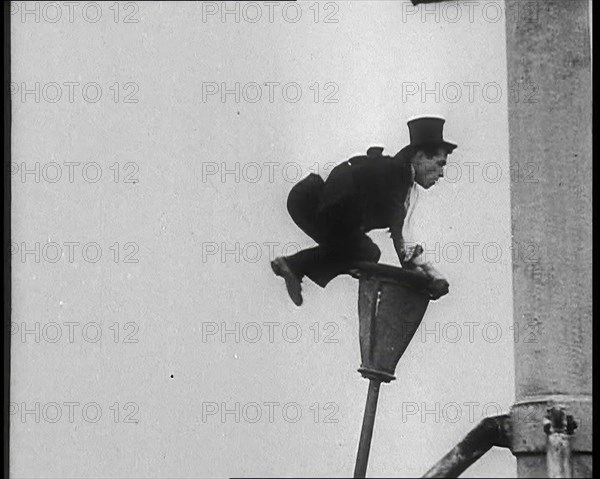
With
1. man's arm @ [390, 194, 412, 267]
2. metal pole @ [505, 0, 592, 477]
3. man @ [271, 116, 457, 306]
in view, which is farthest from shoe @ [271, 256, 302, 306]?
metal pole @ [505, 0, 592, 477]

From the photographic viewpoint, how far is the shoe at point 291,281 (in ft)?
5.30

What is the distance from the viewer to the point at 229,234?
1.63m

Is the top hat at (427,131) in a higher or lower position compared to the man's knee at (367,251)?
higher

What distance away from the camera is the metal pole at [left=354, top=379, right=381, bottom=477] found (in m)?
1.58

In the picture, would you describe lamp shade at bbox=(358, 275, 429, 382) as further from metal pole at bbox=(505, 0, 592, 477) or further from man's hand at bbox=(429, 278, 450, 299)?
metal pole at bbox=(505, 0, 592, 477)

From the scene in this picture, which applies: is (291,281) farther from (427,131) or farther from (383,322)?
(427,131)

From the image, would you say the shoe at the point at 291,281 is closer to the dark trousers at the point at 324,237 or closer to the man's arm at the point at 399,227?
the dark trousers at the point at 324,237

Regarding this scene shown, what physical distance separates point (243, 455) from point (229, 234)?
10.1 inches

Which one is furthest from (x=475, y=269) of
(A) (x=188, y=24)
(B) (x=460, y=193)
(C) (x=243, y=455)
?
(A) (x=188, y=24)

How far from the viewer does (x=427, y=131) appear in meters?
1.61

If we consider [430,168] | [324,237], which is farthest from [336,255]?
[430,168]

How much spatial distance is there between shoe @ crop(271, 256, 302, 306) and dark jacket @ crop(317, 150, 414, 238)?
0.24 ft

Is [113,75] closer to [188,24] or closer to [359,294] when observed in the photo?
[188,24]

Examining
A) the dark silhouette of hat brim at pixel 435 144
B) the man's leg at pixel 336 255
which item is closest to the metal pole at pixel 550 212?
the dark silhouette of hat brim at pixel 435 144
